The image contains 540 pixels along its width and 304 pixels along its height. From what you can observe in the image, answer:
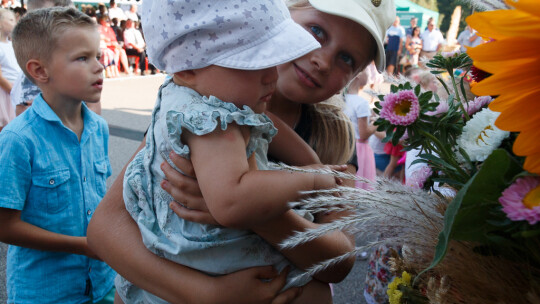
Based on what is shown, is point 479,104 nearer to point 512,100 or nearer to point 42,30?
point 512,100

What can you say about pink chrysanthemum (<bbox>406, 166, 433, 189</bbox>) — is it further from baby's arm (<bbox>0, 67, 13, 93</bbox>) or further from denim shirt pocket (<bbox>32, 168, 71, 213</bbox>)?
baby's arm (<bbox>0, 67, 13, 93</bbox>)

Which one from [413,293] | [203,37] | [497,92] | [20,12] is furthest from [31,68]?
[20,12]

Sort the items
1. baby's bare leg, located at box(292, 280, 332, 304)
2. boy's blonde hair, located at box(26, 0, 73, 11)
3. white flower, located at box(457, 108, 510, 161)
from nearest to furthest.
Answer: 1. white flower, located at box(457, 108, 510, 161)
2. baby's bare leg, located at box(292, 280, 332, 304)
3. boy's blonde hair, located at box(26, 0, 73, 11)

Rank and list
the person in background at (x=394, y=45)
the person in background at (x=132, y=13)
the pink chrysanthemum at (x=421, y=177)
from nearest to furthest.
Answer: the pink chrysanthemum at (x=421, y=177)
the person in background at (x=394, y=45)
the person in background at (x=132, y=13)

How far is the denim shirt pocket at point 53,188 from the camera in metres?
1.73

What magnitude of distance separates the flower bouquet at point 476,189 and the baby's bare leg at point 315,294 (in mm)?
403

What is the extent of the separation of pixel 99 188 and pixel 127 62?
13.6 metres

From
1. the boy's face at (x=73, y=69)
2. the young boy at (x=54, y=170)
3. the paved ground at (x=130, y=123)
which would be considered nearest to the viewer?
the young boy at (x=54, y=170)

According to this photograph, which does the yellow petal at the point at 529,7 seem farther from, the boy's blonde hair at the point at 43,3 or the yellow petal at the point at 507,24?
the boy's blonde hair at the point at 43,3

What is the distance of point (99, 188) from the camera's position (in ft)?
6.51

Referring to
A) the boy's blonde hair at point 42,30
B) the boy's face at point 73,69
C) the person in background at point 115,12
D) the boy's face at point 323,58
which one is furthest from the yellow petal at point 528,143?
the person in background at point 115,12

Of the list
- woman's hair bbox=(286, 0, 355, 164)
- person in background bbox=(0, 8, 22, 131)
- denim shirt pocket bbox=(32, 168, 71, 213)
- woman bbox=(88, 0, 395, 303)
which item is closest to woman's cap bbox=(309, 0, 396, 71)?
woman bbox=(88, 0, 395, 303)

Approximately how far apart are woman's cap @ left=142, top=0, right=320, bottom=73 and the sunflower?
0.50m

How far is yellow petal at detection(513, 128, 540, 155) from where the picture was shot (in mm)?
504
